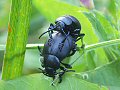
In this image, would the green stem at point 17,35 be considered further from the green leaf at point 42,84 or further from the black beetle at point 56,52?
the black beetle at point 56,52

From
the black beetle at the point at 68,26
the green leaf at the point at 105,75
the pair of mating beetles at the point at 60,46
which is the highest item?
the black beetle at the point at 68,26

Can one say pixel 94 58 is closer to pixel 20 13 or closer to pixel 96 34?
pixel 96 34

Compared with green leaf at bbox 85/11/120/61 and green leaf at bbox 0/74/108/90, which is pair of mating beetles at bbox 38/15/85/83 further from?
green leaf at bbox 0/74/108/90

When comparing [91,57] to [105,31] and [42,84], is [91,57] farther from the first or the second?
[42,84]

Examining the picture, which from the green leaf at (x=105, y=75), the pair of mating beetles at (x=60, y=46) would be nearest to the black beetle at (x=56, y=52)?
the pair of mating beetles at (x=60, y=46)

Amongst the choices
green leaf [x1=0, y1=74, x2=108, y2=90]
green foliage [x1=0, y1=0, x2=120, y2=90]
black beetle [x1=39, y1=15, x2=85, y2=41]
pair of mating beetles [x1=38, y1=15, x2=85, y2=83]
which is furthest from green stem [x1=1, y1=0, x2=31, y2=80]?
black beetle [x1=39, y1=15, x2=85, y2=41]
